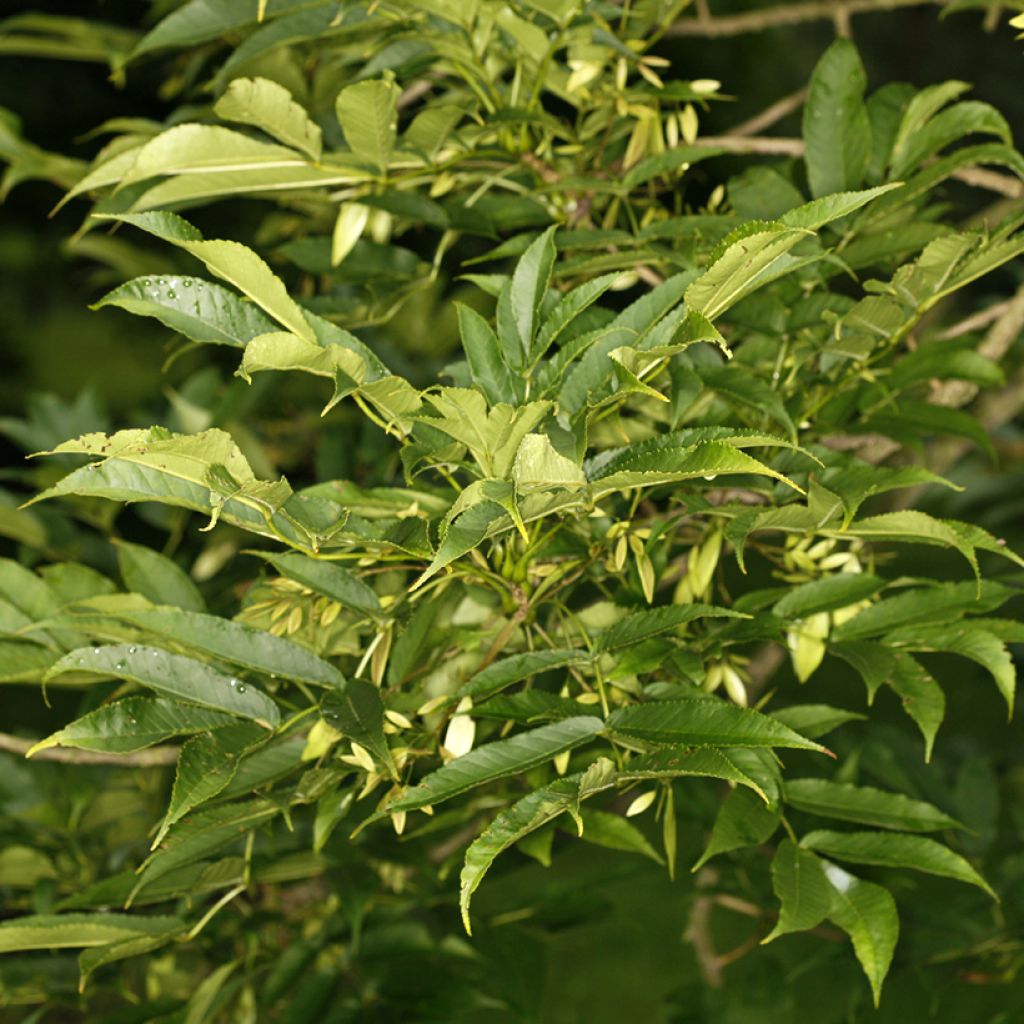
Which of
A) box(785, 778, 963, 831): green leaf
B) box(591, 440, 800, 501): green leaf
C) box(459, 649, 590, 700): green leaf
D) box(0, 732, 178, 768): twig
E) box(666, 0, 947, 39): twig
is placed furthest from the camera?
box(666, 0, 947, 39): twig

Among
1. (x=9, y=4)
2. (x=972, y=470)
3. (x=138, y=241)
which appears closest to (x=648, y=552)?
(x=972, y=470)

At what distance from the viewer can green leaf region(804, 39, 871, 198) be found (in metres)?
0.80

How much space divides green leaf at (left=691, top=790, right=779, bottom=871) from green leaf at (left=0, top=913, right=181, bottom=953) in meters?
0.35

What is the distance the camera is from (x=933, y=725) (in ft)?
2.15

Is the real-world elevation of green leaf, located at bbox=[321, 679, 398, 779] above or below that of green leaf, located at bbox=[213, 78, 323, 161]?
below

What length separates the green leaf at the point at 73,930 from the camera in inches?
26.5

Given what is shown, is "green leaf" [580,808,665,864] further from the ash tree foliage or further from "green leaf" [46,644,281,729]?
"green leaf" [46,644,281,729]

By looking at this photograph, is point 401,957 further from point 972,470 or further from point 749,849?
point 972,470

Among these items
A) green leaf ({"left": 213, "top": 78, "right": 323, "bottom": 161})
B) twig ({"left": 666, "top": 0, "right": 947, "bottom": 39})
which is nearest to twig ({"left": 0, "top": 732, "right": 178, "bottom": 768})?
green leaf ({"left": 213, "top": 78, "right": 323, "bottom": 161})

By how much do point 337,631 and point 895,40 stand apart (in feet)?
12.4

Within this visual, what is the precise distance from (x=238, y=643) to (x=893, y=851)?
0.39 meters

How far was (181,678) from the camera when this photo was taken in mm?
624

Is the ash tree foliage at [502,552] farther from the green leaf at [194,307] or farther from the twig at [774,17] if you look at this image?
the twig at [774,17]

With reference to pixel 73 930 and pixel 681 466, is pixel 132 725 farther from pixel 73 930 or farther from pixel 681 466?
pixel 681 466
